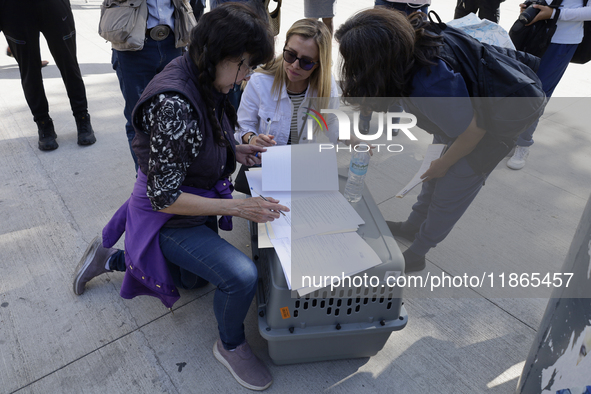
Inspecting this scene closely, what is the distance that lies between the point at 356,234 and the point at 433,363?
79cm

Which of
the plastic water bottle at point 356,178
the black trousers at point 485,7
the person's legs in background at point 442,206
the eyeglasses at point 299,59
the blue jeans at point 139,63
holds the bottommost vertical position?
the person's legs in background at point 442,206

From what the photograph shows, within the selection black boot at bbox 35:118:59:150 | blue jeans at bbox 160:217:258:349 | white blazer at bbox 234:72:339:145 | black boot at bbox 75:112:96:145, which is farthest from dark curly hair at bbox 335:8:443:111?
black boot at bbox 35:118:59:150

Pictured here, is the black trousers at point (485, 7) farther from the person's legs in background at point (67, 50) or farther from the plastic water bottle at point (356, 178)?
the person's legs in background at point (67, 50)

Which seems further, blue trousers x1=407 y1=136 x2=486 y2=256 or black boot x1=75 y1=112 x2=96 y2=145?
black boot x1=75 y1=112 x2=96 y2=145

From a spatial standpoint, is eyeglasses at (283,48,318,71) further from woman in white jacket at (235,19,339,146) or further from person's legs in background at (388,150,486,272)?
person's legs in background at (388,150,486,272)

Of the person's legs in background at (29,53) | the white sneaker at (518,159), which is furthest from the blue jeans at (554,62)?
the person's legs in background at (29,53)

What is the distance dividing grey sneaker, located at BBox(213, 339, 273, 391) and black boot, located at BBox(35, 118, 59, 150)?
2.48 meters

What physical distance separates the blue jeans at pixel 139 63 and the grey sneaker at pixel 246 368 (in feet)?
5.84

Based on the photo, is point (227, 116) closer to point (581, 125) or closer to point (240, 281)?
point (240, 281)

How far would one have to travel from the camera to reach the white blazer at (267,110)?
2.35 meters

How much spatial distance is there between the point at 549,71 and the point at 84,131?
377 cm

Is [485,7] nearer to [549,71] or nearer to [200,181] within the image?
[549,71]

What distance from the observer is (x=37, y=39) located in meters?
3.06

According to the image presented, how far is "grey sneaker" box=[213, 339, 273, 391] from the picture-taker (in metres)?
1.75
